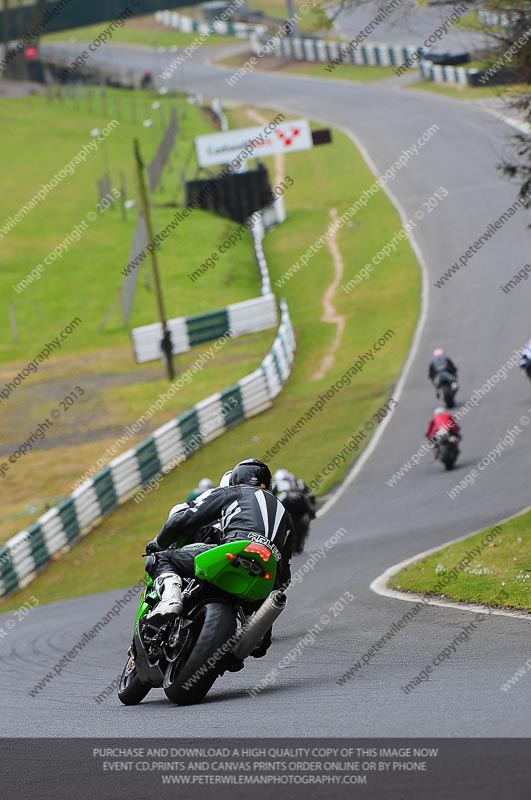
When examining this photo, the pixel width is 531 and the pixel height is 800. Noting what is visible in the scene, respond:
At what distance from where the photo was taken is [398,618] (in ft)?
38.1

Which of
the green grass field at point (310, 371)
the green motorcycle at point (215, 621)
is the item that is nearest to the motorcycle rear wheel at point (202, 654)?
the green motorcycle at point (215, 621)

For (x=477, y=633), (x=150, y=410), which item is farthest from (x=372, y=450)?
(x=477, y=633)

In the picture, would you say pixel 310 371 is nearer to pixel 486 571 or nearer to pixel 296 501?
pixel 296 501

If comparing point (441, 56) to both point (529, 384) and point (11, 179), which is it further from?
point (529, 384)

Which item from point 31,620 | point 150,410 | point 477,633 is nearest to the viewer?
point 477,633

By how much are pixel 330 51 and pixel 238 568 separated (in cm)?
7266

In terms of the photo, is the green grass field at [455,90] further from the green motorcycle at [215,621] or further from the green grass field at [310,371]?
the green motorcycle at [215,621]

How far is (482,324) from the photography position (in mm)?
32719

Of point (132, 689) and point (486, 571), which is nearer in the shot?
point (132, 689)

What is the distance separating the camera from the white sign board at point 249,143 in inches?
1951

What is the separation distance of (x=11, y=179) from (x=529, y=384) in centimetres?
3657

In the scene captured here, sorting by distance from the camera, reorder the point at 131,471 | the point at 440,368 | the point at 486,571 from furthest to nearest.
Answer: the point at 440,368, the point at 131,471, the point at 486,571

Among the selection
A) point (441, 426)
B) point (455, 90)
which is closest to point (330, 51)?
point (455, 90)

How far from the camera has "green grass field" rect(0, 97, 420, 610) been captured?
70.9 feet
